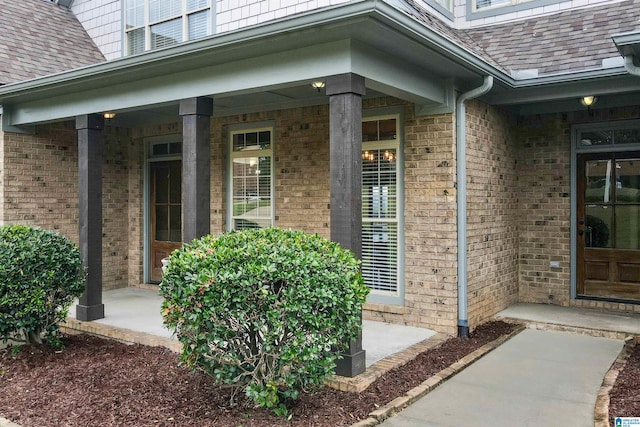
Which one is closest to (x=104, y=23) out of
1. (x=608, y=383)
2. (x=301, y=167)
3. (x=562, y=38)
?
(x=301, y=167)

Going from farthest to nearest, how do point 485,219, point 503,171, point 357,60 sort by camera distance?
point 503,171, point 485,219, point 357,60

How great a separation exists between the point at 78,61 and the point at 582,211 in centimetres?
783

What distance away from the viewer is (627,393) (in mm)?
4184

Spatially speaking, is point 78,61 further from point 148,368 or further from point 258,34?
point 148,368

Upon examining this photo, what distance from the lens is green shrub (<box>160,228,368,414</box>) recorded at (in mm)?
3615

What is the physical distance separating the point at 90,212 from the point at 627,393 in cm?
599

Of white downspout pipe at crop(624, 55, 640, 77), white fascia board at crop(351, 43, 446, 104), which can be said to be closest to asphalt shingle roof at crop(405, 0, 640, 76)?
white fascia board at crop(351, 43, 446, 104)

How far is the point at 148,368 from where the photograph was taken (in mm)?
4895

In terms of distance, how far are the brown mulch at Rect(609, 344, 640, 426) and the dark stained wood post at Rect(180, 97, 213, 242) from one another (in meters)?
3.88

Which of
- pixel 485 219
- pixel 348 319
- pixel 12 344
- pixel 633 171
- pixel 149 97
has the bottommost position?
pixel 12 344

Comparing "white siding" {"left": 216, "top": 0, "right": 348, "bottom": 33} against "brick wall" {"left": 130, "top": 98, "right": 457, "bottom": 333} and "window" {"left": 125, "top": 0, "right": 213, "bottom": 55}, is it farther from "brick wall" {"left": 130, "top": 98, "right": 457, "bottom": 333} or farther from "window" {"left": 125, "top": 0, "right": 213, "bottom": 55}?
"brick wall" {"left": 130, "top": 98, "right": 457, "bottom": 333}

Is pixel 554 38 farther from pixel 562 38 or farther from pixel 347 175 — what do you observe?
pixel 347 175

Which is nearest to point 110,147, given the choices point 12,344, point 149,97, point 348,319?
point 149,97

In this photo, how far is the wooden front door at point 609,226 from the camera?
6.81 meters
